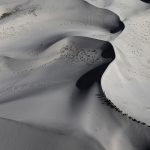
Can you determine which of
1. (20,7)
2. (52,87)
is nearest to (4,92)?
(52,87)

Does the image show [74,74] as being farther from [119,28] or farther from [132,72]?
[119,28]

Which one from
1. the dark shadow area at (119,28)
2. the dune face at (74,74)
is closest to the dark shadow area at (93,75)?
the dune face at (74,74)

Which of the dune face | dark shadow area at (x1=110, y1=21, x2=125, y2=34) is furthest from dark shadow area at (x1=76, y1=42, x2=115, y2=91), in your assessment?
dark shadow area at (x1=110, y1=21, x2=125, y2=34)

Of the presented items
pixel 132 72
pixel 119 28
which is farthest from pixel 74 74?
pixel 119 28

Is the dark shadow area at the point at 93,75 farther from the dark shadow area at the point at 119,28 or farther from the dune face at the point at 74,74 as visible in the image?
the dark shadow area at the point at 119,28

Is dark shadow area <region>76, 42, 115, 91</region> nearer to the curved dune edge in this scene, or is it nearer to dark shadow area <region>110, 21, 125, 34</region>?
the curved dune edge

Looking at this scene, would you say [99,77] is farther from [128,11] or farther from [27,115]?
[128,11]

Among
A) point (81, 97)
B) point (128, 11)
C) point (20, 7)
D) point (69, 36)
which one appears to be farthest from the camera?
point (20, 7)

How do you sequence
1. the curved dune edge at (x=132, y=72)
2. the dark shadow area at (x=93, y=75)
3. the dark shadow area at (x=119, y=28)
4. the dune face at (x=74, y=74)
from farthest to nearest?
the dark shadow area at (x=119, y=28), the dark shadow area at (x=93, y=75), the curved dune edge at (x=132, y=72), the dune face at (x=74, y=74)
